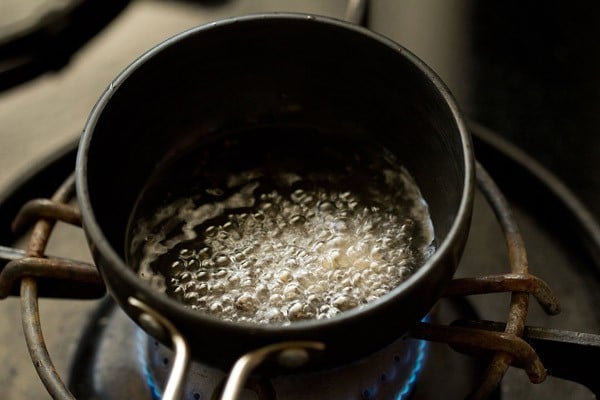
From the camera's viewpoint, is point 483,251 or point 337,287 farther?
point 483,251

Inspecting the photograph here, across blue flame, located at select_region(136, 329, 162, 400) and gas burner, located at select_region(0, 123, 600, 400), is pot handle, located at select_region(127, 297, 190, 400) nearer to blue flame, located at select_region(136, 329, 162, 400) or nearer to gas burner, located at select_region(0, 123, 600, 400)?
gas burner, located at select_region(0, 123, 600, 400)

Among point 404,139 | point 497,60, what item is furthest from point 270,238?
point 497,60

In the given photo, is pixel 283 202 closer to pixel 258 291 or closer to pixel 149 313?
pixel 258 291

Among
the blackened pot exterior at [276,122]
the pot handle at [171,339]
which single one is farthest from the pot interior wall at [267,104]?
the pot handle at [171,339]

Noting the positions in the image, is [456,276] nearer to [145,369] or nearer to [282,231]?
[282,231]

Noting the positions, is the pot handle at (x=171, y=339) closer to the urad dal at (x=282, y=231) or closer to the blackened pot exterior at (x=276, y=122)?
the blackened pot exterior at (x=276, y=122)

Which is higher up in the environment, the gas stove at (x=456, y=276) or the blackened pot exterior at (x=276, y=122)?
the blackened pot exterior at (x=276, y=122)
